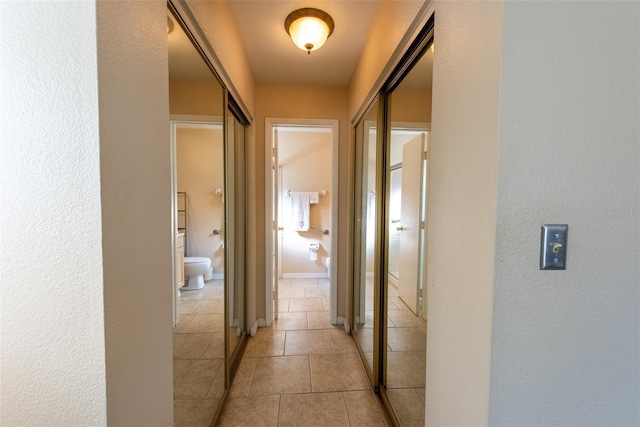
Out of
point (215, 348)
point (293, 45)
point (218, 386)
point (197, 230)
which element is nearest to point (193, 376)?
point (215, 348)

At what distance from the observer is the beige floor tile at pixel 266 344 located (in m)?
2.21

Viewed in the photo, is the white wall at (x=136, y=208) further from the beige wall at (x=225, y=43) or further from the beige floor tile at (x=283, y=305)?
the beige floor tile at (x=283, y=305)

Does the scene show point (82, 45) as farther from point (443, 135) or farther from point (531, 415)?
point (531, 415)

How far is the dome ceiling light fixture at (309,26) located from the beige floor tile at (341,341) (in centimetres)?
240

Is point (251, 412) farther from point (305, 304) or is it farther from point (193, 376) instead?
point (305, 304)

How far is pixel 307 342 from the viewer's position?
2.38m

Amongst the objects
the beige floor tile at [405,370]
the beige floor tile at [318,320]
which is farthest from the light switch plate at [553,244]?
the beige floor tile at [318,320]

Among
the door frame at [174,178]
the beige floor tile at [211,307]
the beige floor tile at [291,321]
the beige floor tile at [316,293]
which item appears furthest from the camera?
the beige floor tile at [316,293]

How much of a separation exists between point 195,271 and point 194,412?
2.19 ft

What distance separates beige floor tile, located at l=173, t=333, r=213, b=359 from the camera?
1.08 metres

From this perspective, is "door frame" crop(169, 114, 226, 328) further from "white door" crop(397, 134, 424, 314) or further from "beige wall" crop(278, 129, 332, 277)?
"beige wall" crop(278, 129, 332, 277)

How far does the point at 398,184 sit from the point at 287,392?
1592mm

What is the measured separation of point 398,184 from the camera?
1.57 m

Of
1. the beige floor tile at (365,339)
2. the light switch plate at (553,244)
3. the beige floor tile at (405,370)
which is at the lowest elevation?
the beige floor tile at (365,339)
